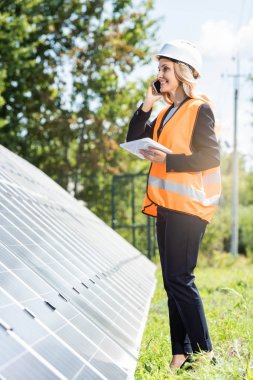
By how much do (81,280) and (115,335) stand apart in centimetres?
75

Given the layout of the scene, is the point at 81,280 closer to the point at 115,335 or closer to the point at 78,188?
the point at 115,335

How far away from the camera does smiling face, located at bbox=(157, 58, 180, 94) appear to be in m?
4.20

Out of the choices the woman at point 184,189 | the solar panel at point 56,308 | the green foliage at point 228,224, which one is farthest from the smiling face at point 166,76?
the green foliage at point 228,224

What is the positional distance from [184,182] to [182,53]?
82 centimetres

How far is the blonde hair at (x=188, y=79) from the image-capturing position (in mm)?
4164

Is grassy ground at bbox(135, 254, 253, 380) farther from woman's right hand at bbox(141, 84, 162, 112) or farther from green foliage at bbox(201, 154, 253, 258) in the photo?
green foliage at bbox(201, 154, 253, 258)

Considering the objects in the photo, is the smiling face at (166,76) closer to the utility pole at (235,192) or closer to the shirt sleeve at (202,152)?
the shirt sleeve at (202,152)

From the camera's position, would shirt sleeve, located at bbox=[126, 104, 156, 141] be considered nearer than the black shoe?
No

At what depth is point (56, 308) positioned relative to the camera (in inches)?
135

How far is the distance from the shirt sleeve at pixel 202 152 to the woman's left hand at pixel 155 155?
0.03 meters

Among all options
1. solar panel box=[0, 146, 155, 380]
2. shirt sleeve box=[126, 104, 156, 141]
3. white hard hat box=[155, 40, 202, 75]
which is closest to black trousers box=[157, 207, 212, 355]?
solar panel box=[0, 146, 155, 380]

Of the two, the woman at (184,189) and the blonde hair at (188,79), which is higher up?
the blonde hair at (188,79)

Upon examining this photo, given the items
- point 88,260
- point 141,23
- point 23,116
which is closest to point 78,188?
point 23,116

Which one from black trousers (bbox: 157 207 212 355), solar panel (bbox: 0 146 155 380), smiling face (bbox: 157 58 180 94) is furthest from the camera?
smiling face (bbox: 157 58 180 94)
